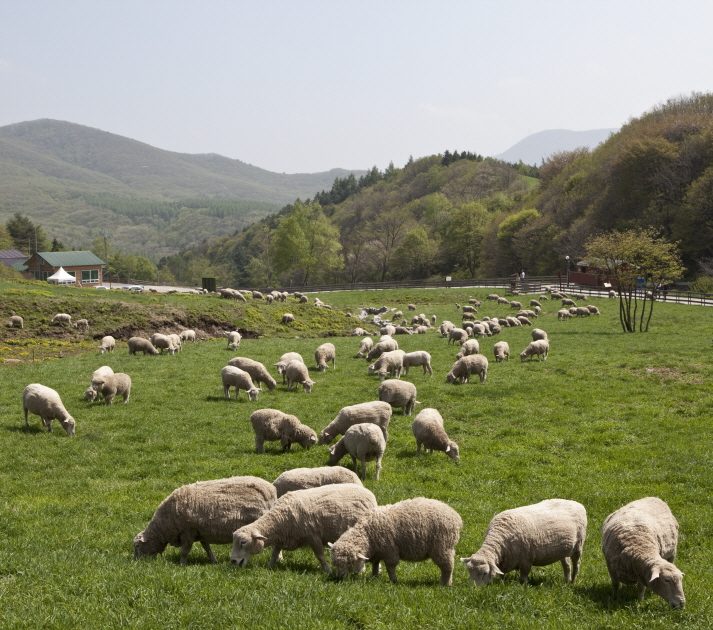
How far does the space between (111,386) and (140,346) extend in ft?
35.2

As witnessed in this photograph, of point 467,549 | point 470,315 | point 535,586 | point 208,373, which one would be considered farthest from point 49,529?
point 470,315

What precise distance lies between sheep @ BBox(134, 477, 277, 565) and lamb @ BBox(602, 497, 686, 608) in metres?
5.25

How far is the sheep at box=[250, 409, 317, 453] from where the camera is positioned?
1512 cm

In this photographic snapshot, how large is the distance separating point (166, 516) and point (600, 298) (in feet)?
183

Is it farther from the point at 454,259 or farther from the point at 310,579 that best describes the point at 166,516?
the point at 454,259

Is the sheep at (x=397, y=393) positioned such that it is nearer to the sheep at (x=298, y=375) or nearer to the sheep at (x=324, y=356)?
the sheep at (x=298, y=375)

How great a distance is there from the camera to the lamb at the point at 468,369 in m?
23.2

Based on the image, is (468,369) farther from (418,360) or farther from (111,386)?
(111,386)

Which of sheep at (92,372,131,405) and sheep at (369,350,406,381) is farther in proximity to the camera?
sheep at (369,350,406,381)

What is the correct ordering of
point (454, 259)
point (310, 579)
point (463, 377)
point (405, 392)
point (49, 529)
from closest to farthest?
point (310, 579) < point (49, 529) < point (405, 392) < point (463, 377) < point (454, 259)

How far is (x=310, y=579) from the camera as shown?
804cm

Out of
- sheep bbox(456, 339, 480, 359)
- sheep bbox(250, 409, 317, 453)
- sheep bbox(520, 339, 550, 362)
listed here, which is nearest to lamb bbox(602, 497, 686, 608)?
sheep bbox(250, 409, 317, 453)

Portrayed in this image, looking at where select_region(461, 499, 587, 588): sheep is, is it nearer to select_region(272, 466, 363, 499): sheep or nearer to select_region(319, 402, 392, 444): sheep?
select_region(272, 466, 363, 499): sheep

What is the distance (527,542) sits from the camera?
8.46m
